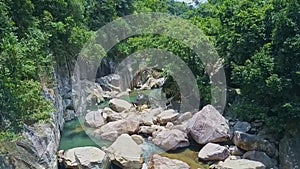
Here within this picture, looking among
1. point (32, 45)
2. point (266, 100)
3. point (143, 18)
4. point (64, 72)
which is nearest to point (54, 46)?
point (64, 72)

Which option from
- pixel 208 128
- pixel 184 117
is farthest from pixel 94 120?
pixel 208 128

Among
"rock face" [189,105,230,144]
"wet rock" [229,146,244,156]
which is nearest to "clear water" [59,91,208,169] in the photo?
"rock face" [189,105,230,144]

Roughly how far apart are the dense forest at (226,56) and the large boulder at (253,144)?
0.59 meters

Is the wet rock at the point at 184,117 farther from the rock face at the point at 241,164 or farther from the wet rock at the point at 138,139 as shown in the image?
the rock face at the point at 241,164

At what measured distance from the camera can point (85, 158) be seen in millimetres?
9602

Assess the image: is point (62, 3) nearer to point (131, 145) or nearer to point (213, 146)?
point (131, 145)

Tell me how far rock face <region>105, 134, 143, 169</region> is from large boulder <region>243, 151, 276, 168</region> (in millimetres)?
3338

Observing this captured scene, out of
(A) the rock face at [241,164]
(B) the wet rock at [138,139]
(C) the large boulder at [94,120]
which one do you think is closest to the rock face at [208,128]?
(A) the rock face at [241,164]

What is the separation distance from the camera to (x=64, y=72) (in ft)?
52.1

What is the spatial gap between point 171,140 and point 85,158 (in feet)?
10.4

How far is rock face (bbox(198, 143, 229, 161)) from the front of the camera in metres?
10.6

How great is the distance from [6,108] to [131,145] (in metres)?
4.36

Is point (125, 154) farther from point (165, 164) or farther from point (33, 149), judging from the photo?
point (33, 149)

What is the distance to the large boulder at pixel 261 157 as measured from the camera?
10.2 m
